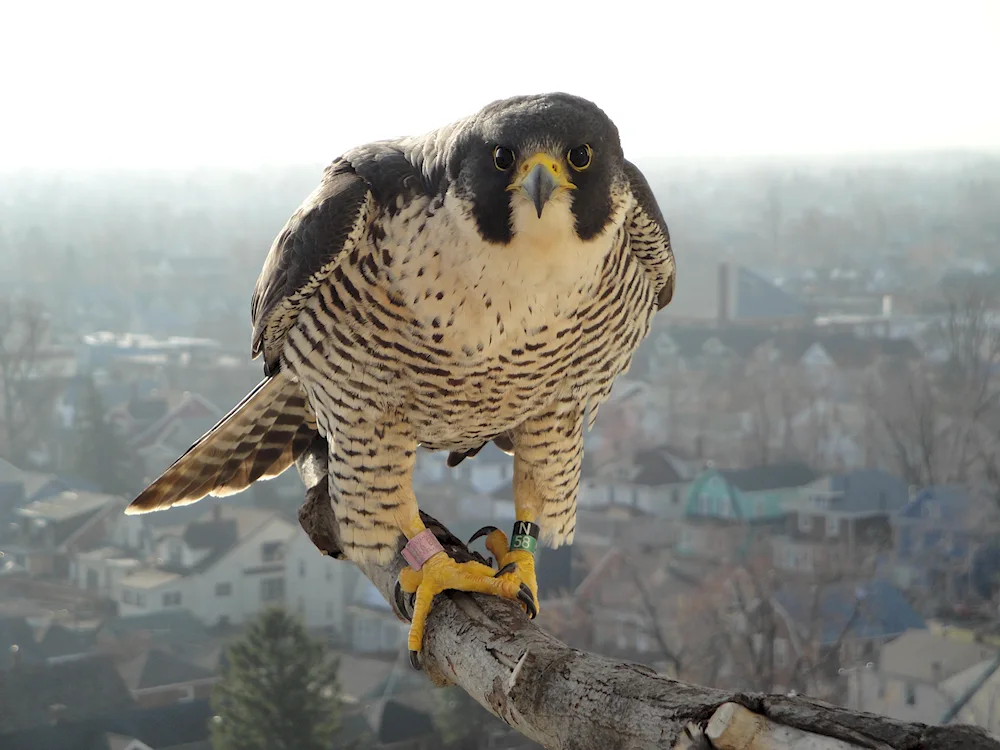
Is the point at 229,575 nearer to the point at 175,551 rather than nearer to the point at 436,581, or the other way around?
the point at 175,551

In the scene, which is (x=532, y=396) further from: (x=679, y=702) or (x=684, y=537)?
(x=684, y=537)

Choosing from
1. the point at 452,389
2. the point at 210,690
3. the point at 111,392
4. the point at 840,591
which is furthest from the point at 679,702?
the point at 111,392

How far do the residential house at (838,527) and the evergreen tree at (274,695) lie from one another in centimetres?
324

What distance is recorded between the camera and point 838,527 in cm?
743

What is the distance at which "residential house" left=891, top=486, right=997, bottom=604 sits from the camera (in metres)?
7.25

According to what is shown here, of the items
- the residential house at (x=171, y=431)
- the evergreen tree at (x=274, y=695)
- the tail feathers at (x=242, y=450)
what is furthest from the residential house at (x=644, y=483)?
the tail feathers at (x=242, y=450)

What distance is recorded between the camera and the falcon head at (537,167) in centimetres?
173

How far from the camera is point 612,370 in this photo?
234 cm

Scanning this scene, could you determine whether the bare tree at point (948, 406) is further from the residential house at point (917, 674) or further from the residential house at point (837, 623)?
the residential house at point (917, 674)

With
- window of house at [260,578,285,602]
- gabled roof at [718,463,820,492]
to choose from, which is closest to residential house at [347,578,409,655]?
window of house at [260,578,285,602]

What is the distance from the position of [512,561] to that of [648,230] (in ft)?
2.60

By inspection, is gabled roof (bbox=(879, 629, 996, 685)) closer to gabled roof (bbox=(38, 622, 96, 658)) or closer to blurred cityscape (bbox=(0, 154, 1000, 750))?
blurred cityscape (bbox=(0, 154, 1000, 750))

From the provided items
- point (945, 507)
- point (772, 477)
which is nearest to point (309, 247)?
point (772, 477)

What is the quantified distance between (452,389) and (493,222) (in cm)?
41
